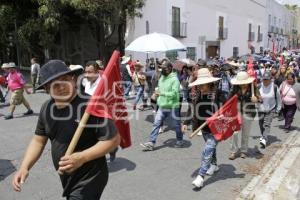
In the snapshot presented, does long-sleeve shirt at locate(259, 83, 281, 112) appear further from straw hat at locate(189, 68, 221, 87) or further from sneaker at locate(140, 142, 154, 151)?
straw hat at locate(189, 68, 221, 87)

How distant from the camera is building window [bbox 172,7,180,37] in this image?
24375mm

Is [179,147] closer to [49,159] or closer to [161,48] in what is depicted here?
[49,159]

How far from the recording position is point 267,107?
797 cm

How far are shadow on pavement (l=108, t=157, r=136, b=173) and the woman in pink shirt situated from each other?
14.2 feet

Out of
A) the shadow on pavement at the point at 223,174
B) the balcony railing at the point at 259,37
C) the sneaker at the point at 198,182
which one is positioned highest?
the balcony railing at the point at 259,37

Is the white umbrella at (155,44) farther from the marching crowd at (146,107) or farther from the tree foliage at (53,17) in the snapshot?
the tree foliage at (53,17)

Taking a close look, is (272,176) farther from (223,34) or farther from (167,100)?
(223,34)

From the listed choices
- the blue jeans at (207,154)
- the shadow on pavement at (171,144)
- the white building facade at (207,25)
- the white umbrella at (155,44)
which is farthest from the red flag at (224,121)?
the white building facade at (207,25)

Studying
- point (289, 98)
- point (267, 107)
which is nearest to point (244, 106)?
point (267, 107)

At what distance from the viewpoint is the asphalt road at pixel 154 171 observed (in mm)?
5277

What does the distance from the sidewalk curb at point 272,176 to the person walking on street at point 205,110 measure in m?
0.60

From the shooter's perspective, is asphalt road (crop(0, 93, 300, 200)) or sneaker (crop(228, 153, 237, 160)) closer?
asphalt road (crop(0, 93, 300, 200))

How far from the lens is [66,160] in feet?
8.85

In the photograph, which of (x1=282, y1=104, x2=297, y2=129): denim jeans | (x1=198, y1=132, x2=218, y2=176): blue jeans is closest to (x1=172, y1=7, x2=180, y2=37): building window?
(x1=282, y1=104, x2=297, y2=129): denim jeans
